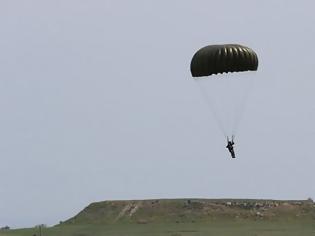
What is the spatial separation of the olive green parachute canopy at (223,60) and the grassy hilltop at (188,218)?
60156 millimetres

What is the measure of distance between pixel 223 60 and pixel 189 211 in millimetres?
88874

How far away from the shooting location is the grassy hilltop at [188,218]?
106375 millimetres

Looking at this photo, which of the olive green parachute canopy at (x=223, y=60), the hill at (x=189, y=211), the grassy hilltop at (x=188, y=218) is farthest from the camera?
the hill at (x=189, y=211)

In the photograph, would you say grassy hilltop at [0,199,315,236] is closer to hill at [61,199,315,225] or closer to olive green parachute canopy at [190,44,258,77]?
hill at [61,199,315,225]

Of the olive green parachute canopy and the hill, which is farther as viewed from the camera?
the hill

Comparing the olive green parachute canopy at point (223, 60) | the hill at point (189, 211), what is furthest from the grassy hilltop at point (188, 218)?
the olive green parachute canopy at point (223, 60)

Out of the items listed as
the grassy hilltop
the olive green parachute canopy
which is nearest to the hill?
the grassy hilltop

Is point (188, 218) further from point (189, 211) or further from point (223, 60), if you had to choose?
point (223, 60)

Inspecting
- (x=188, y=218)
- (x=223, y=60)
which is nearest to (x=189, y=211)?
(x=188, y=218)

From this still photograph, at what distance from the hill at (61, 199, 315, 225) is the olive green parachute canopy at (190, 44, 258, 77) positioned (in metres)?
80.7

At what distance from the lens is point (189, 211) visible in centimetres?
12812

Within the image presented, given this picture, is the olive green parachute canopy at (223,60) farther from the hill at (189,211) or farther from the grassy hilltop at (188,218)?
the hill at (189,211)

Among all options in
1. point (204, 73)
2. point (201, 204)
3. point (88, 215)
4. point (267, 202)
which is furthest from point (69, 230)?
point (204, 73)

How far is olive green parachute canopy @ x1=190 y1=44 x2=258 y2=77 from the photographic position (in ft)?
136
